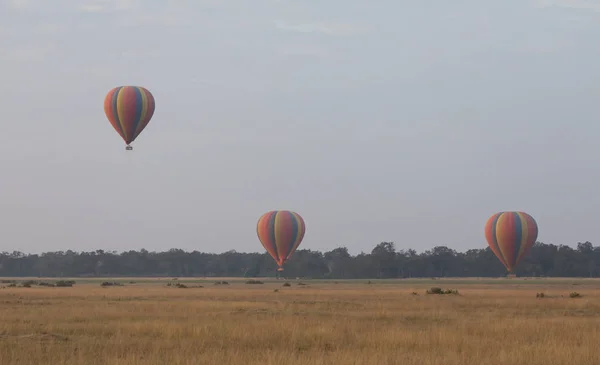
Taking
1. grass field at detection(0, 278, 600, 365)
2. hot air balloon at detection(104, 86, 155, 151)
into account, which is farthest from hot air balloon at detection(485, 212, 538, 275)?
grass field at detection(0, 278, 600, 365)

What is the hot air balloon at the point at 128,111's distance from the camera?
72.5 metres

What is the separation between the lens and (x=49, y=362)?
1798 cm

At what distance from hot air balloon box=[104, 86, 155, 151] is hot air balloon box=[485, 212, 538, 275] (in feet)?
135

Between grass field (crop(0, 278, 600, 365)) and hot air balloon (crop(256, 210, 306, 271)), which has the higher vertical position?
hot air balloon (crop(256, 210, 306, 271))

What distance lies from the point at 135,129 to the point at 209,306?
33599mm

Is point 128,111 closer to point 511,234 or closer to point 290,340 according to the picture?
point 511,234

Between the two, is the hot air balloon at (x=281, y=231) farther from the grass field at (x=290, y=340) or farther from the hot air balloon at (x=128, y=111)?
the grass field at (x=290, y=340)

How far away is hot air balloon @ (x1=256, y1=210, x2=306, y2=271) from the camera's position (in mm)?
98688

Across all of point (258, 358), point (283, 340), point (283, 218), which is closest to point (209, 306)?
point (283, 340)

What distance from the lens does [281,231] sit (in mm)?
98500

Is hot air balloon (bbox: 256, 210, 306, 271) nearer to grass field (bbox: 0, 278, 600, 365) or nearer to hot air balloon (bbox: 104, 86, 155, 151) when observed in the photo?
hot air balloon (bbox: 104, 86, 155, 151)

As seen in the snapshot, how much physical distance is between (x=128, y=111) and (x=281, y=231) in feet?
103

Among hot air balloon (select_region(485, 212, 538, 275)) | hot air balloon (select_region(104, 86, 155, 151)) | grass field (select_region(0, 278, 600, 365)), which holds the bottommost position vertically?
grass field (select_region(0, 278, 600, 365))

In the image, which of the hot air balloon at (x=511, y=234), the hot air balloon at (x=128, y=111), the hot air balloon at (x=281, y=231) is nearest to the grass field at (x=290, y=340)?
the hot air balloon at (x=128, y=111)
